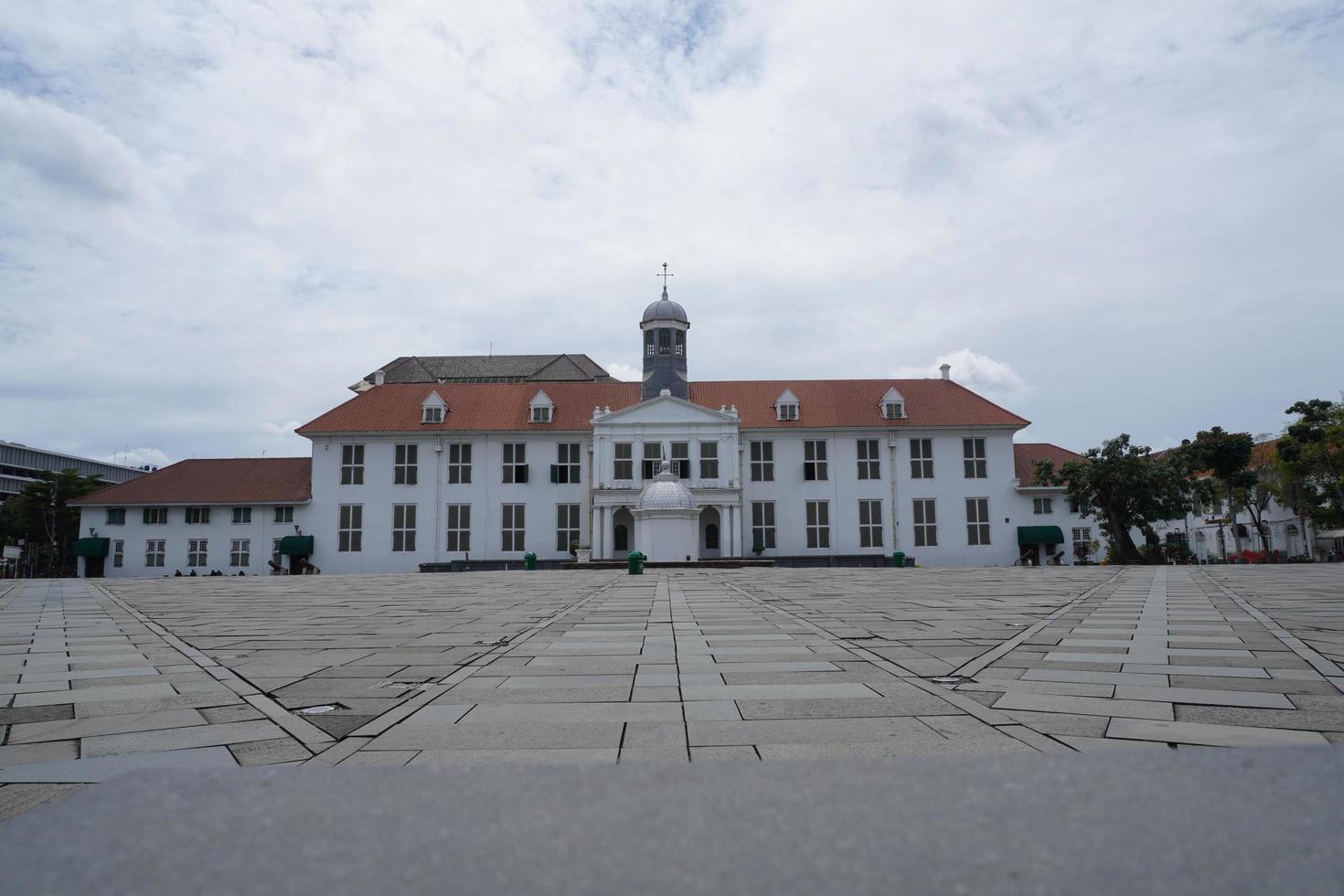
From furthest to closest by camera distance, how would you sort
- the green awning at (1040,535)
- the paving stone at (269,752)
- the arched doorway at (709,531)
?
the green awning at (1040,535)
the arched doorway at (709,531)
the paving stone at (269,752)

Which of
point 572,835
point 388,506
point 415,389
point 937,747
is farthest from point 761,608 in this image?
point 415,389

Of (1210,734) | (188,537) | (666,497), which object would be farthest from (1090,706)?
(188,537)

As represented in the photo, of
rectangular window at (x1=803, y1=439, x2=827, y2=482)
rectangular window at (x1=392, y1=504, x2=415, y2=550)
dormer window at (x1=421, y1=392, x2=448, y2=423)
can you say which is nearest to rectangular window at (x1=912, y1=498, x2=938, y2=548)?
rectangular window at (x1=803, y1=439, x2=827, y2=482)

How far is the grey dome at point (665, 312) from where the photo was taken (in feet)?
165

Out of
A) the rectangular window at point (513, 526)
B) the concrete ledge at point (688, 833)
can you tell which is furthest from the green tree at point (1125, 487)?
the concrete ledge at point (688, 833)

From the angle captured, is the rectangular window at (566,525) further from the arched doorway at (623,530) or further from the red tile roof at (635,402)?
the red tile roof at (635,402)

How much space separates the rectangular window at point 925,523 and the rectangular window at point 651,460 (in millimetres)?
13834

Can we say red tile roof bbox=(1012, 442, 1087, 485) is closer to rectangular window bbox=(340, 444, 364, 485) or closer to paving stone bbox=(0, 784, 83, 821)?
rectangular window bbox=(340, 444, 364, 485)

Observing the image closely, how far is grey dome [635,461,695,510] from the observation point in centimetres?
4066

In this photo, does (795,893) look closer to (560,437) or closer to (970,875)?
(970,875)

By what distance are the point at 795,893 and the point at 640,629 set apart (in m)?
8.24

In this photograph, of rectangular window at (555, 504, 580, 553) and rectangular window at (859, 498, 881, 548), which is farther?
rectangular window at (859, 498, 881, 548)

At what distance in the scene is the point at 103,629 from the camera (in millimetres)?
11234

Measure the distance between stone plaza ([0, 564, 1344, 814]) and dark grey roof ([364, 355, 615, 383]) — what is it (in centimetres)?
5706
